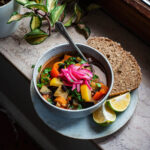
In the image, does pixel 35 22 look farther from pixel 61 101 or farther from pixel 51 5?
pixel 61 101

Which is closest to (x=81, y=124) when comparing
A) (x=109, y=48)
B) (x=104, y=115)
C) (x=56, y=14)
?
(x=104, y=115)

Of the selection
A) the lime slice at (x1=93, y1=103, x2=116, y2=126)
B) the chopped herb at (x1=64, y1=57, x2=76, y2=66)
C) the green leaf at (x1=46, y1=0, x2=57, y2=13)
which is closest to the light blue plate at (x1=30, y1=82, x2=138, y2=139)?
the lime slice at (x1=93, y1=103, x2=116, y2=126)

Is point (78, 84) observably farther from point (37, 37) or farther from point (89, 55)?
point (37, 37)

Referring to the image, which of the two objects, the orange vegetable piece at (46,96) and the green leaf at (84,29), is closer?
the orange vegetable piece at (46,96)

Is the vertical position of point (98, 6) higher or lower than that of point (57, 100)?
higher

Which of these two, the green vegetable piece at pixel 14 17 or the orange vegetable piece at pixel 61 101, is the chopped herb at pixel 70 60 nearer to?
the orange vegetable piece at pixel 61 101

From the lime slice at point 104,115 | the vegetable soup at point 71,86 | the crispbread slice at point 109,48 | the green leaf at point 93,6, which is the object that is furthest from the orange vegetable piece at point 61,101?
the green leaf at point 93,6

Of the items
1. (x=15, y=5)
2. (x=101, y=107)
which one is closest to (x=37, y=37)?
(x=15, y=5)
